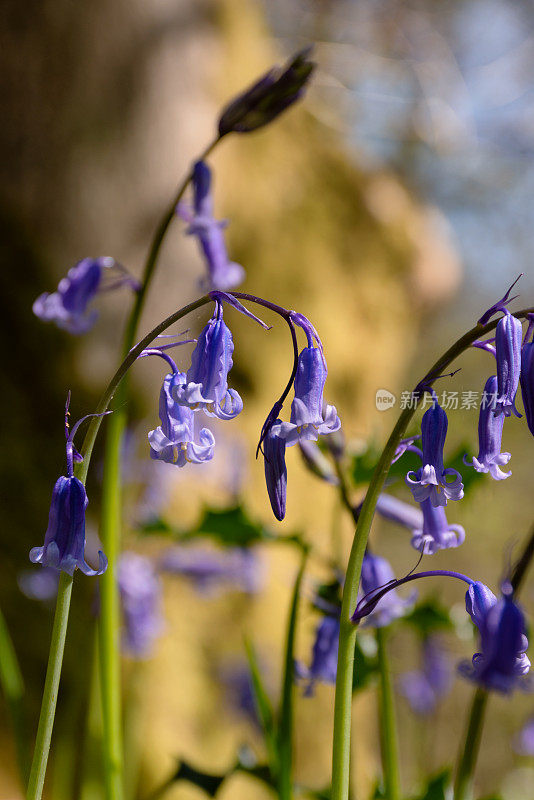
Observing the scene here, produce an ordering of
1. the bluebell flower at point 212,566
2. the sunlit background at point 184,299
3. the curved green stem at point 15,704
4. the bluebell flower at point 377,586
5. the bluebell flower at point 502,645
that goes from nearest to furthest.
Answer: the bluebell flower at point 502,645 → the bluebell flower at point 377,586 → the curved green stem at point 15,704 → the bluebell flower at point 212,566 → the sunlit background at point 184,299

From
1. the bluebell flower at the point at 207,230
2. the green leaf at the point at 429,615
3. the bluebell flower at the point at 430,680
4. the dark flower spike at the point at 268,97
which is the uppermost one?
the dark flower spike at the point at 268,97

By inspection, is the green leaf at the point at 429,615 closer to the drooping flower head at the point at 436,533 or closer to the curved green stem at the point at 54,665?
the drooping flower head at the point at 436,533

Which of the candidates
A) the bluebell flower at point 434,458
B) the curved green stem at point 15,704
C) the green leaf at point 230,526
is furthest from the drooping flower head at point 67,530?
the green leaf at point 230,526

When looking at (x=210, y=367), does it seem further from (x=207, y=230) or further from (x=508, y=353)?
(x=207, y=230)

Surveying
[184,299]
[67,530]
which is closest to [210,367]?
[67,530]

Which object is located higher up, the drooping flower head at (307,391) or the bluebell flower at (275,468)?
the drooping flower head at (307,391)

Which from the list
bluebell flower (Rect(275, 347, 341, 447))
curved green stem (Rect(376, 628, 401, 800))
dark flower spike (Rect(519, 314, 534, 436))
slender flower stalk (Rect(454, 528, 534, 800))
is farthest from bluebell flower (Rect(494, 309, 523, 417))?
curved green stem (Rect(376, 628, 401, 800))
